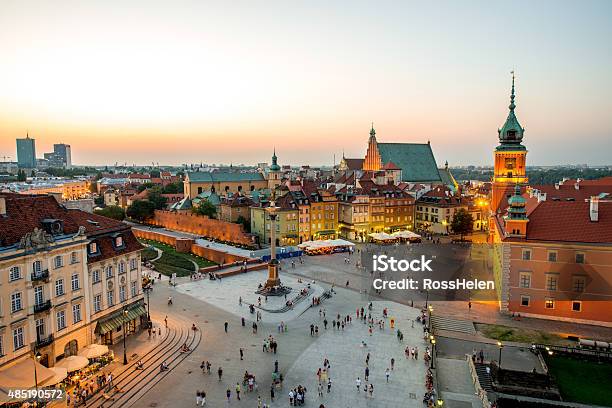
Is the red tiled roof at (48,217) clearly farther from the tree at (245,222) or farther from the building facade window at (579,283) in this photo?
the tree at (245,222)

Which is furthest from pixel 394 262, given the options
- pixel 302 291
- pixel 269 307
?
pixel 269 307

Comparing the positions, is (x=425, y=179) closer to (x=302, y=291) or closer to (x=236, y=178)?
(x=236, y=178)

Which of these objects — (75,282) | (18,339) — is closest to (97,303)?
(75,282)

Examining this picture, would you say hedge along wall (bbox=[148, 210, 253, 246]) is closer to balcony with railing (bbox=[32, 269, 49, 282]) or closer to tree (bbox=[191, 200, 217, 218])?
tree (bbox=[191, 200, 217, 218])

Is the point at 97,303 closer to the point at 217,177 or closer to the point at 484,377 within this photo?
the point at 484,377

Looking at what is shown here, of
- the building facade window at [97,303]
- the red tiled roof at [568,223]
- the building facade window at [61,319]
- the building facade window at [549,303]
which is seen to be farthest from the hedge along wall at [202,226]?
the building facade window at [549,303]

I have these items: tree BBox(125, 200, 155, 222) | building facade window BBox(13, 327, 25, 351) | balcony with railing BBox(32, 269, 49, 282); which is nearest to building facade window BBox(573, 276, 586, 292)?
balcony with railing BBox(32, 269, 49, 282)
